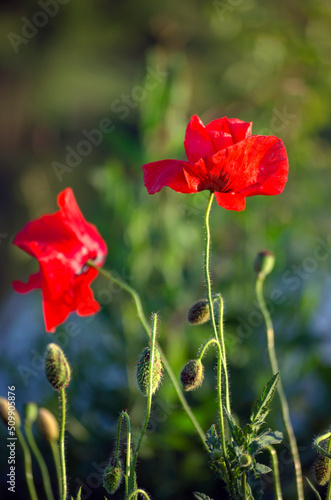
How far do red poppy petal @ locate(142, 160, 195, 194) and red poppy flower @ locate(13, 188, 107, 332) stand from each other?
11 cm

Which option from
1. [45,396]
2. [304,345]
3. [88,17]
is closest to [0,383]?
[45,396]

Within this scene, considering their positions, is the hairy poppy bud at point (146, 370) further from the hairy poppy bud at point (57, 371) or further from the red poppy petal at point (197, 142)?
the red poppy petal at point (197, 142)

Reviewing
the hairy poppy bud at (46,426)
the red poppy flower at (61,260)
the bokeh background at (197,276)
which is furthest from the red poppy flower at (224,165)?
the bokeh background at (197,276)

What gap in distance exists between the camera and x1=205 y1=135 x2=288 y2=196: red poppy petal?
1.73 feet

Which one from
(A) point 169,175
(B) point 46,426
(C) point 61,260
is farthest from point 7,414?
(A) point 169,175

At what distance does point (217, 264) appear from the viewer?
1.60 metres

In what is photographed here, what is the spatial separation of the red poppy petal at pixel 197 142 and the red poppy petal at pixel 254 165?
10 mm

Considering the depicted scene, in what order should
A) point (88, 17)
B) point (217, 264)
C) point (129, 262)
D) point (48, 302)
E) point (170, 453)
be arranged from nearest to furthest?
point (48, 302)
point (170, 453)
point (129, 262)
point (217, 264)
point (88, 17)

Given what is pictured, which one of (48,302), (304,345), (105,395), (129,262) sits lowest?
(304,345)

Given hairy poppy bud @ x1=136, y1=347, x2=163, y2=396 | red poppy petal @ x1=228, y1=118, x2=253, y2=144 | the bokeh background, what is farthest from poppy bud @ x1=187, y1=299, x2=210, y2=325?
the bokeh background

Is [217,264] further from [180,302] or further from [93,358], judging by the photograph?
[93,358]

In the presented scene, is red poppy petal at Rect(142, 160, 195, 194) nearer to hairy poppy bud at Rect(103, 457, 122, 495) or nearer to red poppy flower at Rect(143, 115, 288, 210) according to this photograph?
red poppy flower at Rect(143, 115, 288, 210)

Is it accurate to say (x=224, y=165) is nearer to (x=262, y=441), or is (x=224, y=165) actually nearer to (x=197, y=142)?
(x=197, y=142)

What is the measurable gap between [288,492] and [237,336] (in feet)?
1.24
